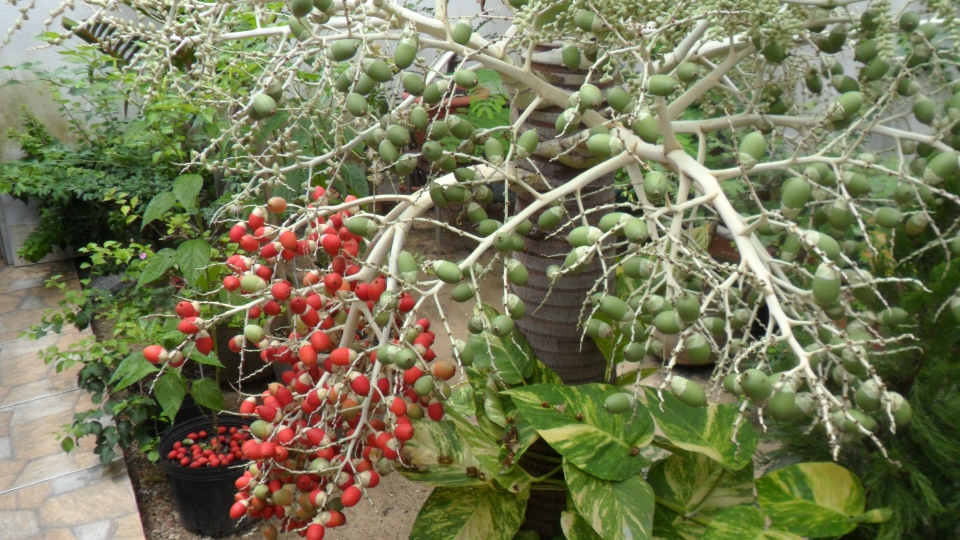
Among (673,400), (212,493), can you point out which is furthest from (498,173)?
(212,493)

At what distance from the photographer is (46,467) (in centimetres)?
307

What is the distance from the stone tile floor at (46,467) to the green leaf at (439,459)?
1509 millimetres

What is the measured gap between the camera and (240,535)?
2814mm

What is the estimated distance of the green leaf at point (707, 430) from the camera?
4.78 ft

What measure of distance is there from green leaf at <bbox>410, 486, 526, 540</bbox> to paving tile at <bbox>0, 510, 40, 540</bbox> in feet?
5.89

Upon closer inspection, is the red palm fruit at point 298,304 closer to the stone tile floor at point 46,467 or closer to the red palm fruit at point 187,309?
the red palm fruit at point 187,309

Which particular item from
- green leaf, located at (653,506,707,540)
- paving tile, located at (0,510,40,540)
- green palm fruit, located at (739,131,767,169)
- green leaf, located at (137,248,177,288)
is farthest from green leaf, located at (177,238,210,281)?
green palm fruit, located at (739,131,767,169)

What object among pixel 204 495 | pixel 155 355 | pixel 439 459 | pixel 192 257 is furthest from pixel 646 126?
pixel 204 495

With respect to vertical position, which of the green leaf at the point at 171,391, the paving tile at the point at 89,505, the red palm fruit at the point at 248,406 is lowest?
the paving tile at the point at 89,505

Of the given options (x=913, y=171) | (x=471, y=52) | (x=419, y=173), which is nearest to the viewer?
(x=471, y=52)

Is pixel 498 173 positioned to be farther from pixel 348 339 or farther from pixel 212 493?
pixel 212 493

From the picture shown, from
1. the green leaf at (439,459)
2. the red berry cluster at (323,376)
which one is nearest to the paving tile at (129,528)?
the green leaf at (439,459)

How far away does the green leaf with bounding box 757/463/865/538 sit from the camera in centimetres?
128

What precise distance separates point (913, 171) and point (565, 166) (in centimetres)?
63
